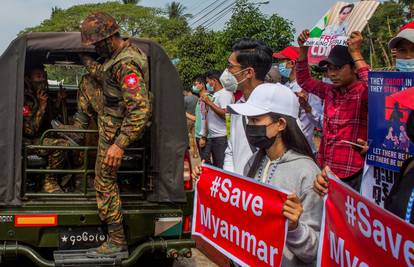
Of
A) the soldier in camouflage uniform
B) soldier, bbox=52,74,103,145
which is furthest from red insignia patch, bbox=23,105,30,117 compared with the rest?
soldier, bbox=52,74,103,145

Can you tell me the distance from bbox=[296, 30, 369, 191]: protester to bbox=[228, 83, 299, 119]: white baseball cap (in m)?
1.32

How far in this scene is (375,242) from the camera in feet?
7.30

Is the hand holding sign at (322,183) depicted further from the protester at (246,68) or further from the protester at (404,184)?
the protester at (246,68)

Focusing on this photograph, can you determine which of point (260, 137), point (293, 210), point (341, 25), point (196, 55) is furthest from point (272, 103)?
point (196, 55)

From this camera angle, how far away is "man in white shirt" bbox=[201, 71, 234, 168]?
7768mm

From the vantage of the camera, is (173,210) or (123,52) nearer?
(123,52)

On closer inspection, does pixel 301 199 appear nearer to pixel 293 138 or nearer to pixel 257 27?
pixel 293 138

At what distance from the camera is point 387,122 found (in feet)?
11.5

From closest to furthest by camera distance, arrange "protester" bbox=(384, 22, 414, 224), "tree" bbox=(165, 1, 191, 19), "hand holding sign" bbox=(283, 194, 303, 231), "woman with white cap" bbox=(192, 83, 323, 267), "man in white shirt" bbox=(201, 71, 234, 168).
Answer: "protester" bbox=(384, 22, 414, 224), "hand holding sign" bbox=(283, 194, 303, 231), "woman with white cap" bbox=(192, 83, 323, 267), "man in white shirt" bbox=(201, 71, 234, 168), "tree" bbox=(165, 1, 191, 19)

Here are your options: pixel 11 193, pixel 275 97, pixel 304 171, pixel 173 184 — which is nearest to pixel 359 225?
pixel 304 171

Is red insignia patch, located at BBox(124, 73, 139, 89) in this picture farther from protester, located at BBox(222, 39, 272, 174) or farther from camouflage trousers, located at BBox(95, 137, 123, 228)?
protester, located at BBox(222, 39, 272, 174)

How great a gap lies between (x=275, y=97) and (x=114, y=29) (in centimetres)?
220

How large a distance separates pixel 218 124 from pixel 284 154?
4.95 m

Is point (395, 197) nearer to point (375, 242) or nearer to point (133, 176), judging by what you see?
point (375, 242)
